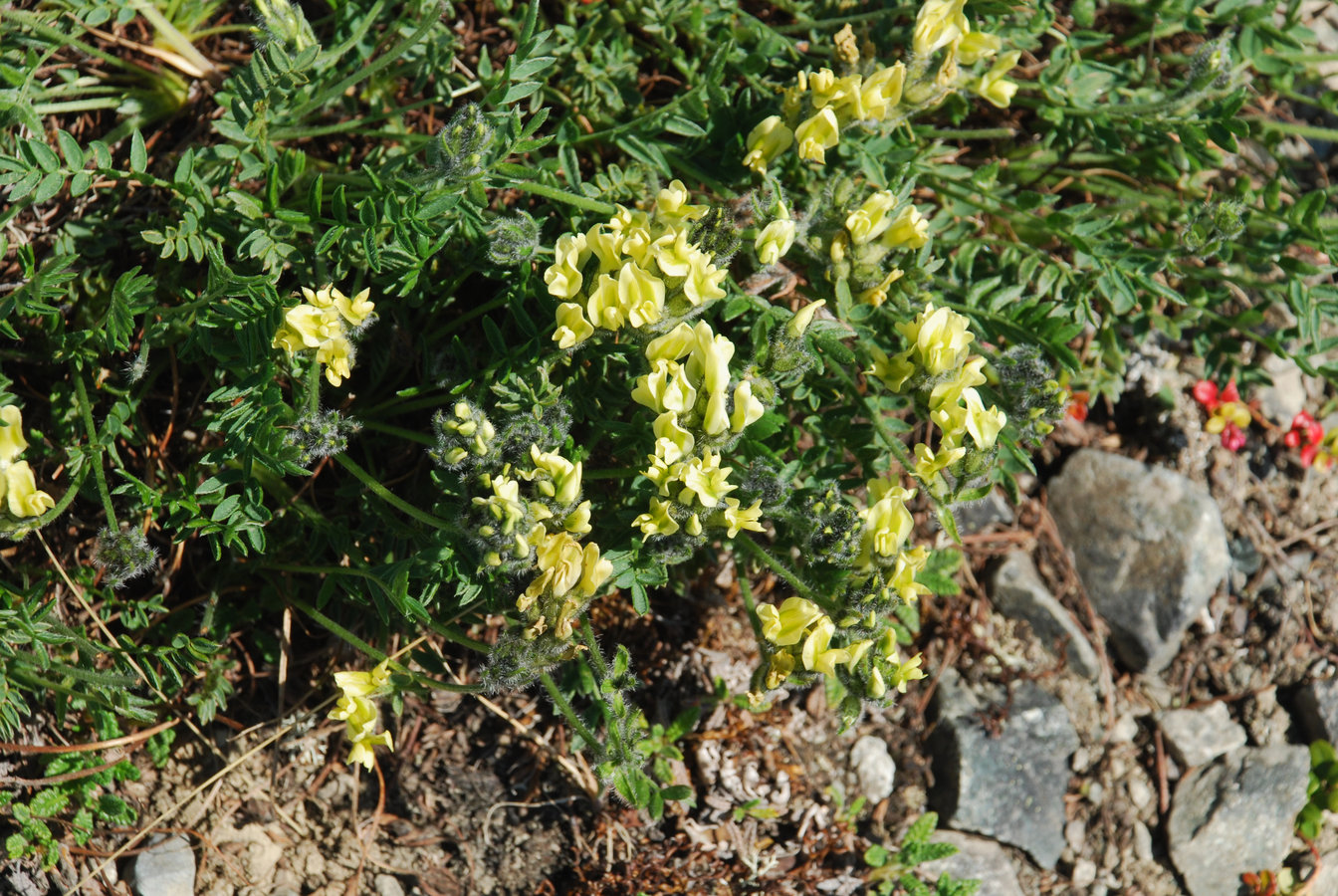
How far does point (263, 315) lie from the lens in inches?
127

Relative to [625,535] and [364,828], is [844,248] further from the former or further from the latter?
[364,828]

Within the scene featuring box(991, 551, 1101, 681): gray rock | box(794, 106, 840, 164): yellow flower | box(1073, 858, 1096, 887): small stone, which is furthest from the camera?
box(991, 551, 1101, 681): gray rock

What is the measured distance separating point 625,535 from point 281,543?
1.29 m

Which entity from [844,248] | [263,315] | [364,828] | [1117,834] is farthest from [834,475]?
[1117,834]

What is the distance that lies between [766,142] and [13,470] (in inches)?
100

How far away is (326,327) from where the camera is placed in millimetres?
3082

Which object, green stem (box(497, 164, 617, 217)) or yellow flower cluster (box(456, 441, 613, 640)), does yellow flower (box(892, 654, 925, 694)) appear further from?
green stem (box(497, 164, 617, 217))

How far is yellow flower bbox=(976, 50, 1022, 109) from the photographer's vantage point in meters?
4.01

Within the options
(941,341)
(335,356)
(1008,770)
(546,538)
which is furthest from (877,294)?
(1008,770)

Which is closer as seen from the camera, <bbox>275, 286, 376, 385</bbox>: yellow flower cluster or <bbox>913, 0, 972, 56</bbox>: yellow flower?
<bbox>275, 286, 376, 385</bbox>: yellow flower cluster

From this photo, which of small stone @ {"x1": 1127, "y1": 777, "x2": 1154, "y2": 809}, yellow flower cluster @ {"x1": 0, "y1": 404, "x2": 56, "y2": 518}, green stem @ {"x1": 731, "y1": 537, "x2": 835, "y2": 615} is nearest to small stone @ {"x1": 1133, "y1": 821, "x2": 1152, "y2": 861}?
small stone @ {"x1": 1127, "y1": 777, "x2": 1154, "y2": 809}

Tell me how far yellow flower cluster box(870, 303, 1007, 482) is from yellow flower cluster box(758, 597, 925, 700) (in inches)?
22.5

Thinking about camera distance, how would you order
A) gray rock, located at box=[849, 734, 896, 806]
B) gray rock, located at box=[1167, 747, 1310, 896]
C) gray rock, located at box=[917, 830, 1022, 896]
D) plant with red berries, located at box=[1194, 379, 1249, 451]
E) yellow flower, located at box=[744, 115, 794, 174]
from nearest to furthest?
yellow flower, located at box=[744, 115, 794, 174], gray rock, located at box=[917, 830, 1022, 896], gray rock, located at box=[849, 734, 896, 806], gray rock, located at box=[1167, 747, 1310, 896], plant with red berries, located at box=[1194, 379, 1249, 451]

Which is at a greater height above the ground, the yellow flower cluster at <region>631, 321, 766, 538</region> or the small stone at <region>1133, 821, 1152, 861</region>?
the yellow flower cluster at <region>631, 321, 766, 538</region>
